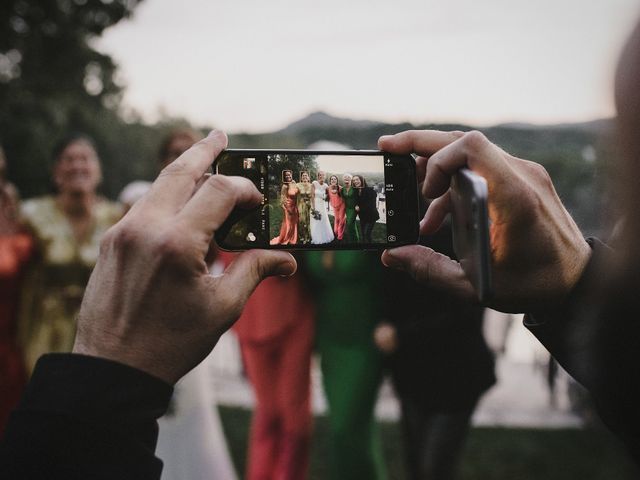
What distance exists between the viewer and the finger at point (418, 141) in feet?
4.04

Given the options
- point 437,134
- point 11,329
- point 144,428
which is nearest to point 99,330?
point 144,428

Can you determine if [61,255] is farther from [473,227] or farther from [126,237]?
[473,227]

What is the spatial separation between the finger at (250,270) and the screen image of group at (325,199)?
0.18 m

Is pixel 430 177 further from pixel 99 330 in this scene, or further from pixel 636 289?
pixel 99 330

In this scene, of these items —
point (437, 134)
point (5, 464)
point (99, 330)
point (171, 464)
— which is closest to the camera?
point (5, 464)

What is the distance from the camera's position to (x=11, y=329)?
3600 mm

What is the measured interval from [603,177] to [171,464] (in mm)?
3139

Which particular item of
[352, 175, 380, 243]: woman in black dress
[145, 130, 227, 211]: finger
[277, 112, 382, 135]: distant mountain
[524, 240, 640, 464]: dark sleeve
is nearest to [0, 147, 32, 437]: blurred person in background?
[277, 112, 382, 135]: distant mountain

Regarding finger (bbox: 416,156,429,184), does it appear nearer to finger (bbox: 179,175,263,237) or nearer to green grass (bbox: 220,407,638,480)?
finger (bbox: 179,175,263,237)

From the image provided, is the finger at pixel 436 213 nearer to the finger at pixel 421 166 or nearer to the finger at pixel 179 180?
the finger at pixel 421 166

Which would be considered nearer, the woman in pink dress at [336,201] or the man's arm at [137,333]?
the man's arm at [137,333]

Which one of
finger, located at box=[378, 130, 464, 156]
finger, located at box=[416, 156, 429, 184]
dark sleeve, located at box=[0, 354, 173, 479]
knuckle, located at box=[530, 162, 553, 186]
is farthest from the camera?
finger, located at box=[416, 156, 429, 184]

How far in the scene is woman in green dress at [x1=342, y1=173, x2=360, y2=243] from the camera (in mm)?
1315

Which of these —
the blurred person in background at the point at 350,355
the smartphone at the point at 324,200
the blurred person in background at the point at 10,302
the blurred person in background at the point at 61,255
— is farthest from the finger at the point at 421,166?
the blurred person in background at the point at 10,302
